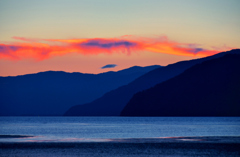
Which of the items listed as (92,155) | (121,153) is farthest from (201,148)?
(92,155)

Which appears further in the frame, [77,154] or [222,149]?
[222,149]

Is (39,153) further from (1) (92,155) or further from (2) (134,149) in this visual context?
(2) (134,149)

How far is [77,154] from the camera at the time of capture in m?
45.6

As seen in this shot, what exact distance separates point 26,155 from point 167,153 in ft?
45.2

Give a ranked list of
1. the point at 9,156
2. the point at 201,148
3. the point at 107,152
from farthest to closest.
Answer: the point at 201,148, the point at 107,152, the point at 9,156

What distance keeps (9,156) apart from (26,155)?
1.64 m

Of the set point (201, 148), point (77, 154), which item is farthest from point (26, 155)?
point (201, 148)

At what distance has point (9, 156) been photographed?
4388 cm

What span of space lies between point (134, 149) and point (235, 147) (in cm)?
1147

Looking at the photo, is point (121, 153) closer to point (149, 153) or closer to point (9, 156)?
point (149, 153)

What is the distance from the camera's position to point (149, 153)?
46.3 meters

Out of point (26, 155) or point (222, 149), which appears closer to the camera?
point (26, 155)

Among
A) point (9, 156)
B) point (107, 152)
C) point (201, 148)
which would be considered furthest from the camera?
point (201, 148)

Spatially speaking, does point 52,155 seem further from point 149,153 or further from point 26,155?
point 149,153
